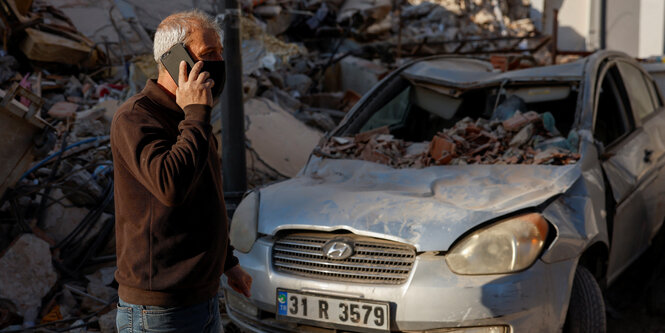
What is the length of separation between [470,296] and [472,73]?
8.08ft

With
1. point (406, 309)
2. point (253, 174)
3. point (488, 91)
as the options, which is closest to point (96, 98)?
point (253, 174)

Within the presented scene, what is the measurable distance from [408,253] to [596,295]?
0.93 m

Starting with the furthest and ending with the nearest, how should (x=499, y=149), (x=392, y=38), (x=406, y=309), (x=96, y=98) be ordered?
(x=392, y=38) < (x=96, y=98) < (x=499, y=149) < (x=406, y=309)

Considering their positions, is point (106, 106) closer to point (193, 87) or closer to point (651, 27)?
point (193, 87)

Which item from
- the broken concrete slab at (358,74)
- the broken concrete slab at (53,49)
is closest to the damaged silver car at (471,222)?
the broken concrete slab at (53,49)

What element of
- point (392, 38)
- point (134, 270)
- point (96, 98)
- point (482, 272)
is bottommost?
point (392, 38)

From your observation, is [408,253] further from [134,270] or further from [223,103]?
[223,103]

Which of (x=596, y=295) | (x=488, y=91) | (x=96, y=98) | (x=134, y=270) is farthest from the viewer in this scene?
(x=96, y=98)

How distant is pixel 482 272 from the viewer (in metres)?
2.53

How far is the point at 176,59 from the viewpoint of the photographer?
1.69 m

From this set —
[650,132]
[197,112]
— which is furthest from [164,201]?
[650,132]

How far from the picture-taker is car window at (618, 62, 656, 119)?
14.1 feet

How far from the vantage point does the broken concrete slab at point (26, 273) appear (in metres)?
3.90

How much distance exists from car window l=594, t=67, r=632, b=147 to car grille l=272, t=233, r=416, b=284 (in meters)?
2.11
